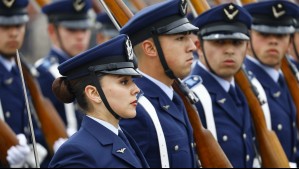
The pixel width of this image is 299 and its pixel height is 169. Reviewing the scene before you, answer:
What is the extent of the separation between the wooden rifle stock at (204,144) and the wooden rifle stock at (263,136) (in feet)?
4.14

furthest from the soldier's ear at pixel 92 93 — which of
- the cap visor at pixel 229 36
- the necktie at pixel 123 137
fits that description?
the cap visor at pixel 229 36

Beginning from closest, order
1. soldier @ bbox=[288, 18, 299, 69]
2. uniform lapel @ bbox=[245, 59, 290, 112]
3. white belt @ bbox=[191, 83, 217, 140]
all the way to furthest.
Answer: white belt @ bbox=[191, 83, 217, 140] < uniform lapel @ bbox=[245, 59, 290, 112] < soldier @ bbox=[288, 18, 299, 69]

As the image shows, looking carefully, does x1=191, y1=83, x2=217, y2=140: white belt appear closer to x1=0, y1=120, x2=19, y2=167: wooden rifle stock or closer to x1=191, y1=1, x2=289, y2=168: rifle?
x1=191, y1=1, x2=289, y2=168: rifle

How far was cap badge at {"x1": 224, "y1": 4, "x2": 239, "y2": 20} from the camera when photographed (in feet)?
30.3

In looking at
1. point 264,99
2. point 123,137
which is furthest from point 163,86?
point 264,99

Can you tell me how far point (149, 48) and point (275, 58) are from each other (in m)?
2.74

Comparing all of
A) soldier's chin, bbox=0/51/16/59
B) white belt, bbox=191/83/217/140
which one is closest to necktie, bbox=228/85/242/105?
white belt, bbox=191/83/217/140

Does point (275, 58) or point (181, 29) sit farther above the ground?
point (181, 29)

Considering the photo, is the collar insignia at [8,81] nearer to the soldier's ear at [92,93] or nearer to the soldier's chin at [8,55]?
the soldier's chin at [8,55]

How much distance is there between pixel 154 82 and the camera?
307 inches

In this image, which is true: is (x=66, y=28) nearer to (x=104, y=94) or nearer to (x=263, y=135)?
(x=263, y=135)

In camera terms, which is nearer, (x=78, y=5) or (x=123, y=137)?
(x=123, y=137)

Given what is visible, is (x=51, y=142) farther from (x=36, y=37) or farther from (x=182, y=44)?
(x=36, y=37)

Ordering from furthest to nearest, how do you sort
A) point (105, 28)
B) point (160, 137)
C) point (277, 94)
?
point (105, 28) → point (277, 94) → point (160, 137)
